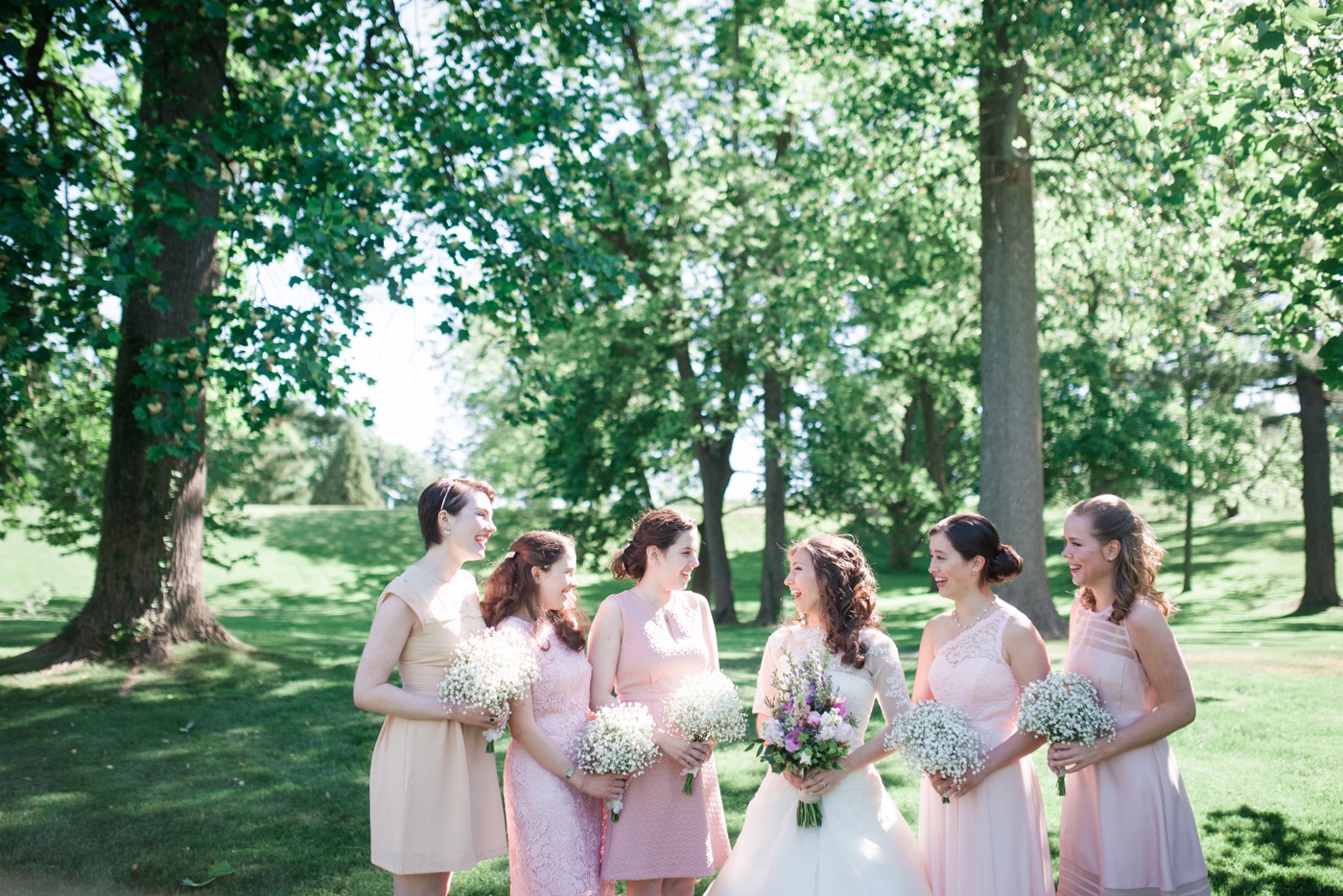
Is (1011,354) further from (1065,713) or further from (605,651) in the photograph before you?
(605,651)

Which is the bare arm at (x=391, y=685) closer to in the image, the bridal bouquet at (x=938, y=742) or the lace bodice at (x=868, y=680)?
the lace bodice at (x=868, y=680)

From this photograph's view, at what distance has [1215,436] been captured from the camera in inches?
1230

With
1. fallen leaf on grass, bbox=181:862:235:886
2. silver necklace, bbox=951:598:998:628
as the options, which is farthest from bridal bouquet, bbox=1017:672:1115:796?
fallen leaf on grass, bbox=181:862:235:886

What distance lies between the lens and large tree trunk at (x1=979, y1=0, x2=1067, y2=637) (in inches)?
576

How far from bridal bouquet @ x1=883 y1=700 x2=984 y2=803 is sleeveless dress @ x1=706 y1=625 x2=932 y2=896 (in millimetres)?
191

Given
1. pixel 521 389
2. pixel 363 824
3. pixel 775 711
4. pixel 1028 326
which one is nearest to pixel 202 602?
pixel 521 389

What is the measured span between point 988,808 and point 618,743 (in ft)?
6.10

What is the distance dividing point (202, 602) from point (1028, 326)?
1232 cm

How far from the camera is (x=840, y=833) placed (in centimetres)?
486

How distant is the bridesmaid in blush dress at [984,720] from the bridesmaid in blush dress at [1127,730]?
22cm

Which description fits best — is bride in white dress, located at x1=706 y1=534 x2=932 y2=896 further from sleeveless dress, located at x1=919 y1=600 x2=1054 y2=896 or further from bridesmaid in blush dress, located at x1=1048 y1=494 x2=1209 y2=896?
bridesmaid in blush dress, located at x1=1048 y1=494 x2=1209 y2=896

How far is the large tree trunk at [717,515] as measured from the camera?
82.4ft

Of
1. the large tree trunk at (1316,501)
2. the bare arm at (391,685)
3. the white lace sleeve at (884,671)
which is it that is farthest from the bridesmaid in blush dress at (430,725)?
the large tree trunk at (1316,501)

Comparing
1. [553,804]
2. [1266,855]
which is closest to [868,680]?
[553,804]
